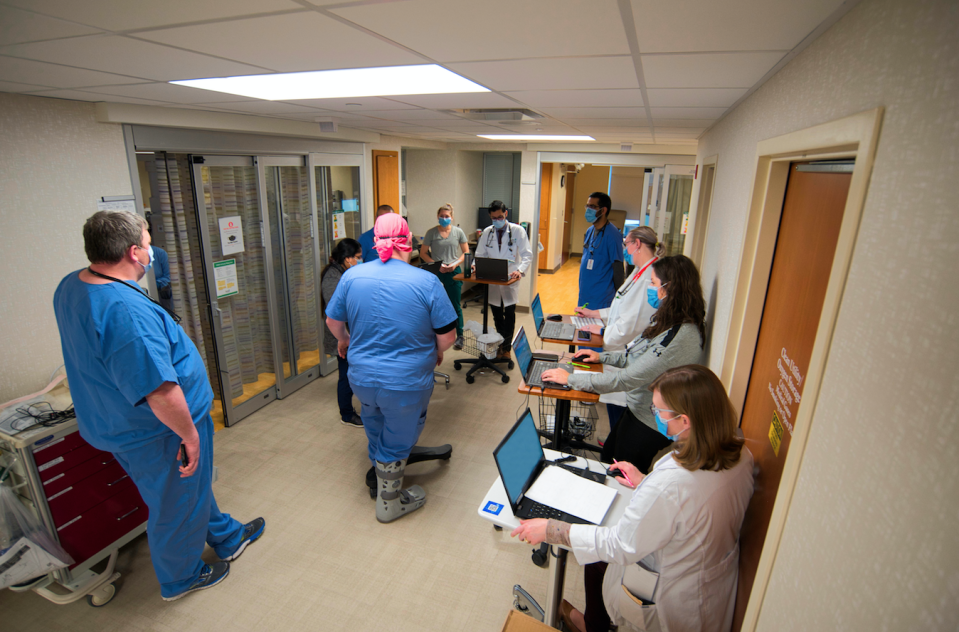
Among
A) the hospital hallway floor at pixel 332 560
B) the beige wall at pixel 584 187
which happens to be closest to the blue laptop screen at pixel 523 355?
the hospital hallway floor at pixel 332 560

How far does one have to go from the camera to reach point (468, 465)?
3426 mm

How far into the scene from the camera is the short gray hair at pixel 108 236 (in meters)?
1.97

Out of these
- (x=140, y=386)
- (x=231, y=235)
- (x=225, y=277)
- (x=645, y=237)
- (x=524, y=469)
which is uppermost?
(x=645, y=237)

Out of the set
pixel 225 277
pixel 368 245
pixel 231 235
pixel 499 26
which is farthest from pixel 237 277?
pixel 499 26

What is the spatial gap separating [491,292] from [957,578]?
466cm

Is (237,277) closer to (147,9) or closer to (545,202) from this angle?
(147,9)

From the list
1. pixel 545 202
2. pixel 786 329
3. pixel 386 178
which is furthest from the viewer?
pixel 545 202

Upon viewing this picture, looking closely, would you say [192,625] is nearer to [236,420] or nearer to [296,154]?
[236,420]

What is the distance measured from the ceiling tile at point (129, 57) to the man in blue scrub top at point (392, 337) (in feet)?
3.60

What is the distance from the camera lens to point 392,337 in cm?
263

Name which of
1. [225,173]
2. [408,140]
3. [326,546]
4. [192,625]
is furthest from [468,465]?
[408,140]

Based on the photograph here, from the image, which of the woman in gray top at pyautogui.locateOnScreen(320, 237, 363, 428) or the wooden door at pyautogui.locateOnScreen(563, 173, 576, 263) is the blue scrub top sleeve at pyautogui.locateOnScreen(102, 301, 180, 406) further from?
the wooden door at pyautogui.locateOnScreen(563, 173, 576, 263)

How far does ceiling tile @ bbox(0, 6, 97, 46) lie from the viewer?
1.11 m

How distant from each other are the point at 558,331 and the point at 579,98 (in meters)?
1.87
